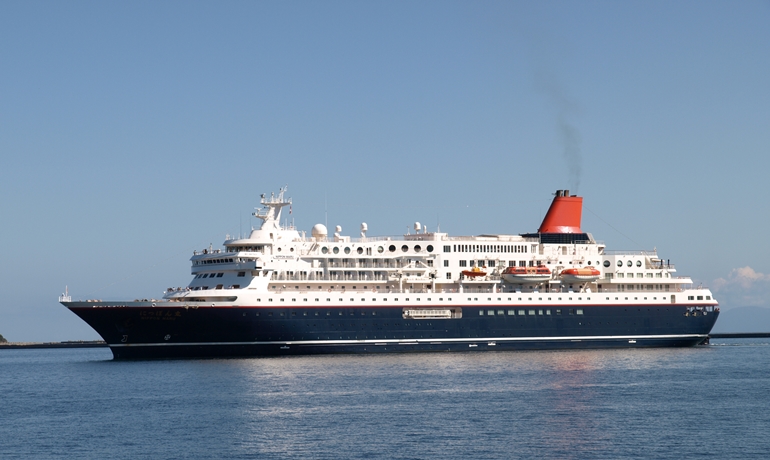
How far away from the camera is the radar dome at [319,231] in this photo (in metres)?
56.0

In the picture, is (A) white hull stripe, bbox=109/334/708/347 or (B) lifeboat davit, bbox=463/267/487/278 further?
(B) lifeboat davit, bbox=463/267/487/278

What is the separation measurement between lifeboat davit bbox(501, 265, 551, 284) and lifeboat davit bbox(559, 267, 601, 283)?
119cm

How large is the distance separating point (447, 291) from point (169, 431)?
28.2 meters

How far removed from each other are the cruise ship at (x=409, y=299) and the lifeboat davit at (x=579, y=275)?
0.25ft

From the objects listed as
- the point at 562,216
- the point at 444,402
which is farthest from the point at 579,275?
the point at 444,402

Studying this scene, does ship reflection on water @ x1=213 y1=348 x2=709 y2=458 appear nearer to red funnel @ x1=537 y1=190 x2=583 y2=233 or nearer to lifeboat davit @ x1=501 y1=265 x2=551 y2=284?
lifeboat davit @ x1=501 y1=265 x2=551 y2=284

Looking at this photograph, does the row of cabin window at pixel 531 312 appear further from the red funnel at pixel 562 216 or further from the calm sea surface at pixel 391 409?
the red funnel at pixel 562 216

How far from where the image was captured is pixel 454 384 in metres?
40.9

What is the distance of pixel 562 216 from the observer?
61969 millimetres

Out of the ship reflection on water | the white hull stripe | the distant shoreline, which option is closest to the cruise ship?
the white hull stripe

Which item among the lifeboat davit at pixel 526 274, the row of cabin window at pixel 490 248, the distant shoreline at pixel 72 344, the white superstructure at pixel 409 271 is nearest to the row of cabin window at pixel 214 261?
the white superstructure at pixel 409 271

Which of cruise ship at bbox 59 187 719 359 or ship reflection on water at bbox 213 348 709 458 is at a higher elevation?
cruise ship at bbox 59 187 719 359

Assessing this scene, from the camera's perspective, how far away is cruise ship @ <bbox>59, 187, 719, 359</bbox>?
2023 inches

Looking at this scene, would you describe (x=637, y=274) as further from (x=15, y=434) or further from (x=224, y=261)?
(x=15, y=434)
